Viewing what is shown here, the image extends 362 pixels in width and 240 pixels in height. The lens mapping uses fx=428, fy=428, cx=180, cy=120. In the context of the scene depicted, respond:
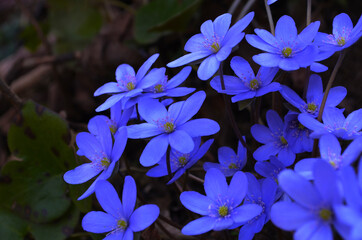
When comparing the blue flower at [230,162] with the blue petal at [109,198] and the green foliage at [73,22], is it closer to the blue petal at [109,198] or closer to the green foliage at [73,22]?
the blue petal at [109,198]

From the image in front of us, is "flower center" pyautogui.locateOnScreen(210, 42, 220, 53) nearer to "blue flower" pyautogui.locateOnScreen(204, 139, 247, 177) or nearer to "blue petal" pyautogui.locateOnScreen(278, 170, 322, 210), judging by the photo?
"blue flower" pyautogui.locateOnScreen(204, 139, 247, 177)

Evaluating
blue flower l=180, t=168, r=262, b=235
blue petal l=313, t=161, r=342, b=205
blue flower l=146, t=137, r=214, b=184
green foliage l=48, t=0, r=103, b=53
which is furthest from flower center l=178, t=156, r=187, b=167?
green foliage l=48, t=0, r=103, b=53

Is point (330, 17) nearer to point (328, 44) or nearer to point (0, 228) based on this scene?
point (328, 44)

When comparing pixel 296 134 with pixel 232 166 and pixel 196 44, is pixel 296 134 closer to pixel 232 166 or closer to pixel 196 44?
pixel 232 166

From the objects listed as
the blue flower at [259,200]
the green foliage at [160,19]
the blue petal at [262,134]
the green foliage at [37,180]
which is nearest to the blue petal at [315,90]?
the blue petal at [262,134]

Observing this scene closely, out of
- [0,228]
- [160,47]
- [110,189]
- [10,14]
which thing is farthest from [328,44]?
[10,14]

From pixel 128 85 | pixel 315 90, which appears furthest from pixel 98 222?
pixel 315 90
